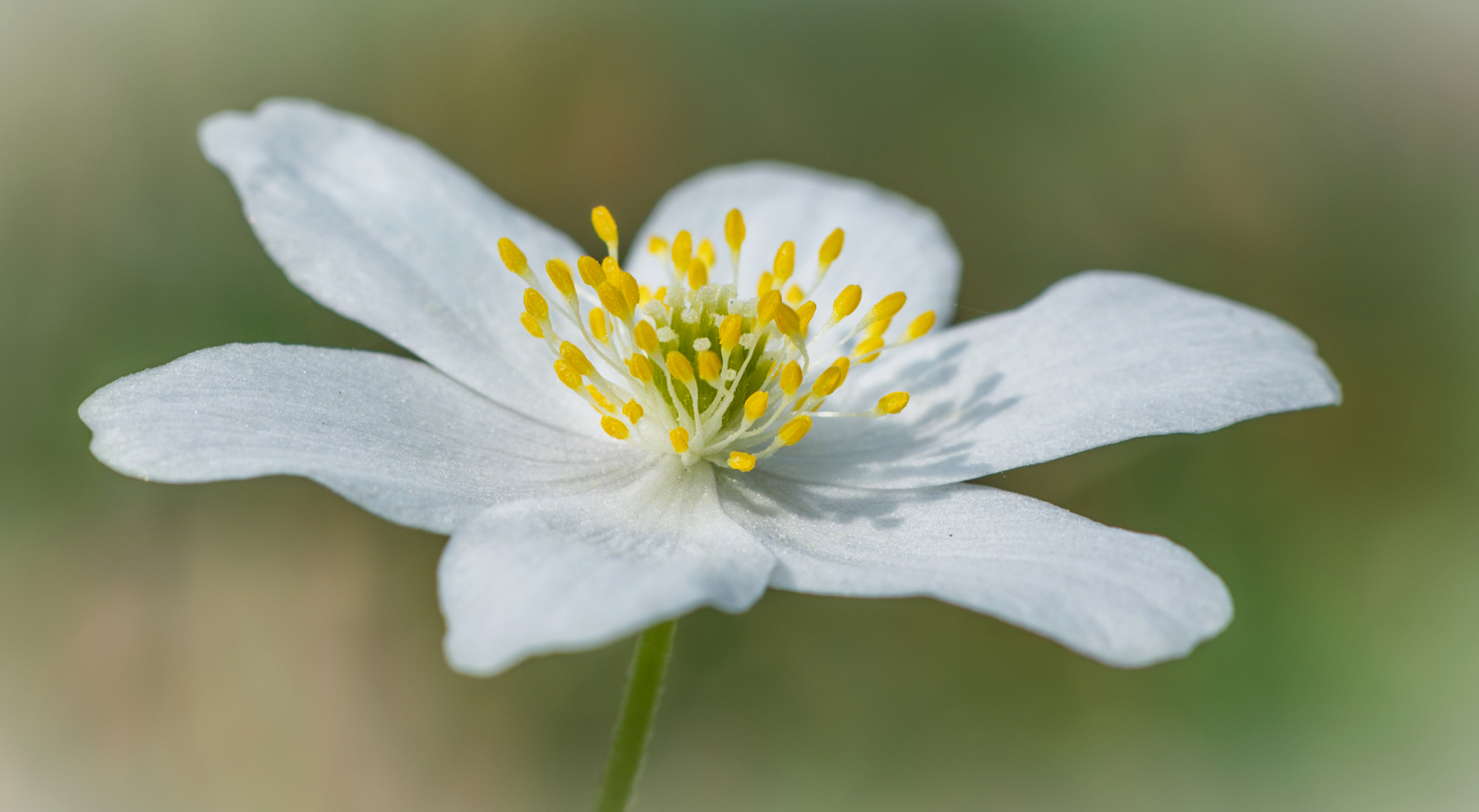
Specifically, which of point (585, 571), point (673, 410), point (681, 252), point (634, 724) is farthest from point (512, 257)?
point (634, 724)

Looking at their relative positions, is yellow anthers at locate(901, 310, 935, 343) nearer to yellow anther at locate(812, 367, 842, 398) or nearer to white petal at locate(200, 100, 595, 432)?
yellow anther at locate(812, 367, 842, 398)

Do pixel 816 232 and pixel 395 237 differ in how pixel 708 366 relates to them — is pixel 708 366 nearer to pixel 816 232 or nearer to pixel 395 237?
pixel 395 237

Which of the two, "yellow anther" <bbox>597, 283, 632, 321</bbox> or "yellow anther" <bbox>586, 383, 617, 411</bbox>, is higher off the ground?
"yellow anther" <bbox>597, 283, 632, 321</bbox>

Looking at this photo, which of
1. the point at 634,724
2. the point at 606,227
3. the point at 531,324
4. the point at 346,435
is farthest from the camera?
the point at 606,227

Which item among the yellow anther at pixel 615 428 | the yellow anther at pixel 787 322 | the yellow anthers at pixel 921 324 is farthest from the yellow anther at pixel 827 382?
the yellow anther at pixel 615 428

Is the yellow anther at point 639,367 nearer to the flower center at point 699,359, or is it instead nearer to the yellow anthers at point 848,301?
the flower center at point 699,359

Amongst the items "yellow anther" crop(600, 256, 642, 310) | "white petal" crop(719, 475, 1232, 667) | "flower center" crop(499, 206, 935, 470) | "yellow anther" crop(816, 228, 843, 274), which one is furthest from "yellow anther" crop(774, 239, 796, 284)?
"white petal" crop(719, 475, 1232, 667)

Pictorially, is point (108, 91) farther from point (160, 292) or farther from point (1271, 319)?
point (1271, 319)
